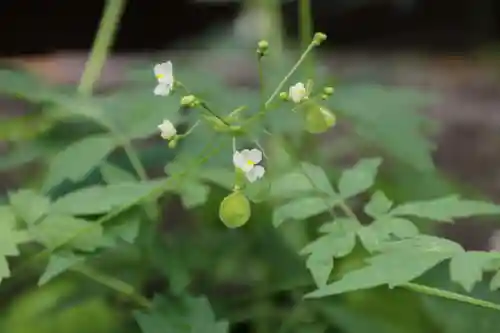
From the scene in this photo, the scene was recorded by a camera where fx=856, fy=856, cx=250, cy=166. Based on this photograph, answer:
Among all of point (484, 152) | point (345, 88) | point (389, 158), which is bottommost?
point (484, 152)

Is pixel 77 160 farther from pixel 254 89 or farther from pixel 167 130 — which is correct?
pixel 254 89

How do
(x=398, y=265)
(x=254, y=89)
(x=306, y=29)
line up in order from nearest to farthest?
(x=398, y=265) → (x=306, y=29) → (x=254, y=89)

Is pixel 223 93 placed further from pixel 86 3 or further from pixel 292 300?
pixel 86 3

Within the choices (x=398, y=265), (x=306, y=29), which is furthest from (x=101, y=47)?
(x=398, y=265)

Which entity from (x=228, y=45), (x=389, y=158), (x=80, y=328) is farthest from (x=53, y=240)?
(x=228, y=45)

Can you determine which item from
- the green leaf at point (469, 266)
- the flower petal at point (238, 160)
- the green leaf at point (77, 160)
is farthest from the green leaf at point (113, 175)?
the green leaf at point (469, 266)

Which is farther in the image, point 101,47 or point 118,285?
point 101,47

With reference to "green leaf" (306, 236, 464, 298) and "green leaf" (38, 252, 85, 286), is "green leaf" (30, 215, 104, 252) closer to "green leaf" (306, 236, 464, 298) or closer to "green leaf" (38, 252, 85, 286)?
"green leaf" (38, 252, 85, 286)
